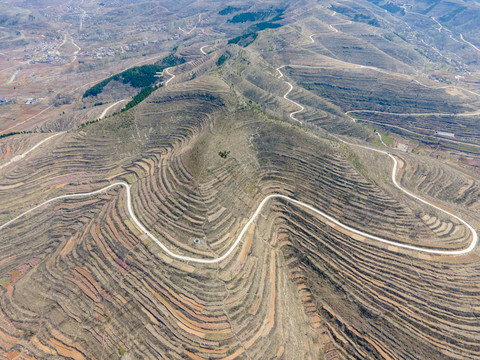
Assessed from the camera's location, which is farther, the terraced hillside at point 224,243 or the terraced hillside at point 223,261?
the terraced hillside at point 224,243

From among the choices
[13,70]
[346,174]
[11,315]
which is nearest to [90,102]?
[13,70]

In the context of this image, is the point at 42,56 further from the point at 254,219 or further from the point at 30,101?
the point at 254,219

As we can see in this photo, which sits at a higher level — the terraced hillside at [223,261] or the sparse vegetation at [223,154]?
the sparse vegetation at [223,154]

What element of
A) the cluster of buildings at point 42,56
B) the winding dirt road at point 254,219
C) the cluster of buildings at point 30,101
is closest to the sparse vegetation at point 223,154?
the winding dirt road at point 254,219

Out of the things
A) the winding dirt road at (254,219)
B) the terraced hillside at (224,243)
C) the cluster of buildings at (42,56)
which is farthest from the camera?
the cluster of buildings at (42,56)

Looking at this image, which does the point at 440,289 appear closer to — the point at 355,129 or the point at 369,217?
the point at 369,217

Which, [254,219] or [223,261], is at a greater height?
[254,219]

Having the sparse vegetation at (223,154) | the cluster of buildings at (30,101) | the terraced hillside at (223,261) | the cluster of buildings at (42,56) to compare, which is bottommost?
the cluster of buildings at (30,101)

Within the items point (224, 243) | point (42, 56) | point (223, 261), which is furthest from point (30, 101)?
point (223, 261)

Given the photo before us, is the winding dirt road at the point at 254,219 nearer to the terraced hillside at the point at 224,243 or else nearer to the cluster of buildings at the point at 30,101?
the terraced hillside at the point at 224,243

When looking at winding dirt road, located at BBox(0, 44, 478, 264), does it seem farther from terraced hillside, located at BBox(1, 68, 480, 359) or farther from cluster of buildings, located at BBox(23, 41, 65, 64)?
cluster of buildings, located at BBox(23, 41, 65, 64)
